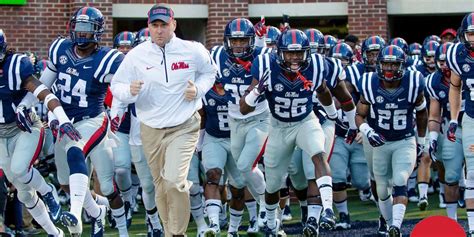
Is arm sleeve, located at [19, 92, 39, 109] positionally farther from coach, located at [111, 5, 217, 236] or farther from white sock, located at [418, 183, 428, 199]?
white sock, located at [418, 183, 428, 199]

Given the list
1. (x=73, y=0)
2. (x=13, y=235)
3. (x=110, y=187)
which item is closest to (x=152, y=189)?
(x=110, y=187)

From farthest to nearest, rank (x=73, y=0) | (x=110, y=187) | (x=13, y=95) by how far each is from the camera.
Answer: (x=73, y=0)
(x=110, y=187)
(x=13, y=95)

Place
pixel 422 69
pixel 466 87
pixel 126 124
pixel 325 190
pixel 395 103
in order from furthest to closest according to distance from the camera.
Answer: pixel 422 69 < pixel 126 124 < pixel 395 103 < pixel 466 87 < pixel 325 190

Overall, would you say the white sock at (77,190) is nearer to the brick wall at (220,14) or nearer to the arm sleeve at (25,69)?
the arm sleeve at (25,69)

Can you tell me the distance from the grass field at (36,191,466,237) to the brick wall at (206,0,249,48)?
3.66m

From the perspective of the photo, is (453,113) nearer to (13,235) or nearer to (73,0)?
(13,235)

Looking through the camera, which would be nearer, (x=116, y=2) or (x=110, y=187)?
(x=110, y=187)

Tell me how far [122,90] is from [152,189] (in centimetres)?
207

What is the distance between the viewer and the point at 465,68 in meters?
10.0

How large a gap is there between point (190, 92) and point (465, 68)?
2.64 metres

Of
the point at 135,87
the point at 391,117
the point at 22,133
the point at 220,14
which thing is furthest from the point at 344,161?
the point at 220,14

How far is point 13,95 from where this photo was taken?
31.8 ft

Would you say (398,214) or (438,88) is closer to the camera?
(398,214)

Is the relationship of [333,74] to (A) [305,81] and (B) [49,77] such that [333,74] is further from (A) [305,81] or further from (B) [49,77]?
(B) [49,77]
